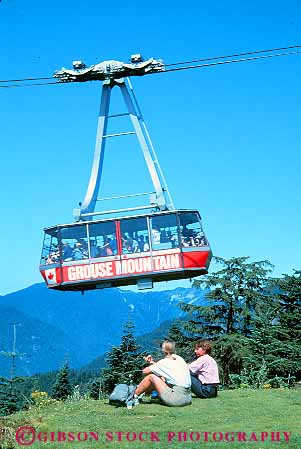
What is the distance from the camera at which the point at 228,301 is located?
40.5 metres

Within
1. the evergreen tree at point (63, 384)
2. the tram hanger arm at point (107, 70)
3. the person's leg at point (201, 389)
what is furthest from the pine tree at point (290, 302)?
the person's leg at point (201, 389)

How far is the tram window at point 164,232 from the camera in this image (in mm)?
19016

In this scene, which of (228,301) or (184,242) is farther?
(228,301)

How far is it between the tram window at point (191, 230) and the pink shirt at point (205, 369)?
22.1 feet

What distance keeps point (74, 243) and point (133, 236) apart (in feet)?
5.66

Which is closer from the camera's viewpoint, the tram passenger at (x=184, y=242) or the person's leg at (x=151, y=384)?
the person's leg at (x=151, y=384)

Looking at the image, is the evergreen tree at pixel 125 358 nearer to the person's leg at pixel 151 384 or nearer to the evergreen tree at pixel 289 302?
the evergreen tree at pixel 289 302

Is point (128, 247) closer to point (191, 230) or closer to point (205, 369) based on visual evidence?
point (191, 230)

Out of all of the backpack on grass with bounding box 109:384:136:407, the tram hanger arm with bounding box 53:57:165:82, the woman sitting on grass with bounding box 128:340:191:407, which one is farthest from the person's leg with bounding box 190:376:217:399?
the tram hanger arm with bounding box 53:57:165:82

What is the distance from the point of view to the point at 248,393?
46.9 ft

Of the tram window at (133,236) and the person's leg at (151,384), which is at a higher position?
the tram window at (133,236)

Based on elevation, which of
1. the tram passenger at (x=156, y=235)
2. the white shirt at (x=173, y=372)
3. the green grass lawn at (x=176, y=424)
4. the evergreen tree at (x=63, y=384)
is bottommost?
the green grass lawn at (x=176, y=424)

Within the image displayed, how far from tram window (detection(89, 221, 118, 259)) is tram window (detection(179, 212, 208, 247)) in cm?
187

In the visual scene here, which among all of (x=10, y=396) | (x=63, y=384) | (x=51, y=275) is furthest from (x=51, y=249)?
(x=63, y=384)
